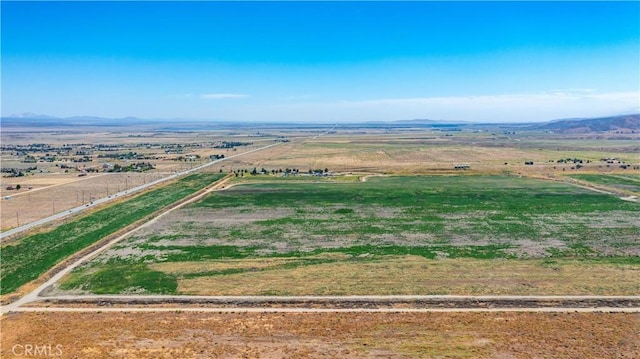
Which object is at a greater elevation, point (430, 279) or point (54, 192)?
point (54, 192)

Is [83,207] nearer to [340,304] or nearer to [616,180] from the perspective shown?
[340,304]

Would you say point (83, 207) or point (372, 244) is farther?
point (83, 207)

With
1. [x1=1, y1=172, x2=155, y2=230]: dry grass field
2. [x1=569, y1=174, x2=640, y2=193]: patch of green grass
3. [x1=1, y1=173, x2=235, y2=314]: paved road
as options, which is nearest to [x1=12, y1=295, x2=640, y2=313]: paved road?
[x1=1, y1=173, x2=235, y2=314]: paved road

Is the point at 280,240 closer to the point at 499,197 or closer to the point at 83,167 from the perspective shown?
the point at 499,197

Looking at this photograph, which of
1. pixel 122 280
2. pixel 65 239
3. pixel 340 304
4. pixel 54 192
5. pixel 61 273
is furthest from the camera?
pixel 54 192

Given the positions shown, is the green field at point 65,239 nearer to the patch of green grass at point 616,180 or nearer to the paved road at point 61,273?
the paved road at point 61,273

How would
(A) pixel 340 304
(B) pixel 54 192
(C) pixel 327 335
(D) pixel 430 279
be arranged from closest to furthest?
(C) pixel 327 335 → (A) pixel 340 304 → (D) pixel 430 279 → (B) pixel 54 192

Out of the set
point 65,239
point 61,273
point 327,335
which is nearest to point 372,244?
point 327,335
